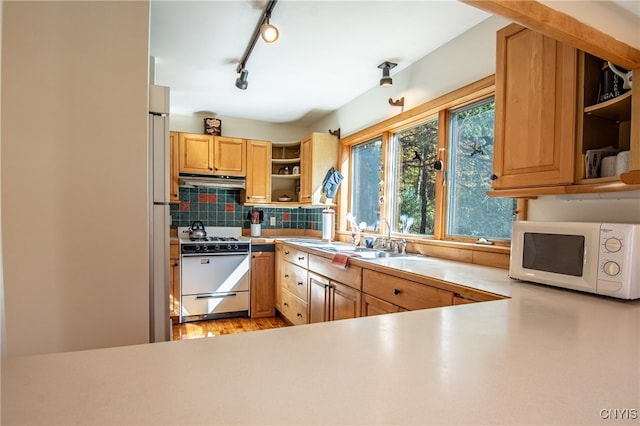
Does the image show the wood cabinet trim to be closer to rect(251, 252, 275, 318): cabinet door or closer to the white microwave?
the white microwave

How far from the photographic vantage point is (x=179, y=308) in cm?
351

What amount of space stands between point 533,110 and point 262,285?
10.4 feet

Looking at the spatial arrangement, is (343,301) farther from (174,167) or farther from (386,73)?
(174,167)

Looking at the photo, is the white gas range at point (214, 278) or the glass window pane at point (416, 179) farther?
the white gas range at point (214, 278)

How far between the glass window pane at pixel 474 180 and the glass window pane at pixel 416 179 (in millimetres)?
200

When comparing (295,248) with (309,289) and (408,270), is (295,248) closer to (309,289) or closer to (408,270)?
(309,289)

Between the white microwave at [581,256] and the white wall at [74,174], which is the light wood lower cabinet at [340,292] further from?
the white wall at [74,174]

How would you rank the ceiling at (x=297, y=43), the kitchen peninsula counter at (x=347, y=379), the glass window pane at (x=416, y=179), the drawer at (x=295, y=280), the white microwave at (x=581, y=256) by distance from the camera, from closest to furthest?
the kitchen peninsula counter at (x=347, y=379) → the white microwave at (x=581, y=256) → the ceiling at (x=297, y=43) → the glass window pane at (x=416, y=179) → the drawer at (x=295, y=280)

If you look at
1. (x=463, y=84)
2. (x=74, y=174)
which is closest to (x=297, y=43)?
(x=463, y=84)

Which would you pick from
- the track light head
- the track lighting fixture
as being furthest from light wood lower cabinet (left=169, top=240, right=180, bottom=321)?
the track lighting fixture

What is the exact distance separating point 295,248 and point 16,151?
233cm

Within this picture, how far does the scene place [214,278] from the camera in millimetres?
3631

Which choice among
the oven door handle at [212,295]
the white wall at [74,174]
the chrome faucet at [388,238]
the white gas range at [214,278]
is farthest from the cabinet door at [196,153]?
the white wall at [74,174]

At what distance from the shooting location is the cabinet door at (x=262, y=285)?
384 centimetres
